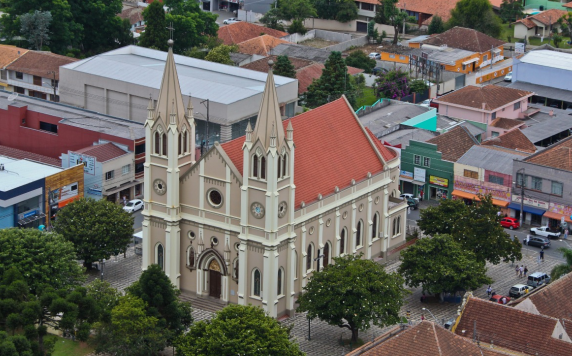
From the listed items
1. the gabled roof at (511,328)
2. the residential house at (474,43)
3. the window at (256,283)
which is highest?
the residential house at (474,43)

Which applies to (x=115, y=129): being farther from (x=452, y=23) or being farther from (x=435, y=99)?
(x=452, y=23)

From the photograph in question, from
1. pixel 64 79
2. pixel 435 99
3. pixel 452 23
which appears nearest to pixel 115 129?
pixel 64 79

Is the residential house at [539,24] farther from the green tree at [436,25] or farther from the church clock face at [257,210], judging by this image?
the church clock face at [257,210]

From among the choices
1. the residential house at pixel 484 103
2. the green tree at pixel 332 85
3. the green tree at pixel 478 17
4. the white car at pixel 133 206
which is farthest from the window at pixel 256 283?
the green tree at pixel 478 17

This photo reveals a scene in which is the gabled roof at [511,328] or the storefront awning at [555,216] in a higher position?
the gabled roof at [511,328]

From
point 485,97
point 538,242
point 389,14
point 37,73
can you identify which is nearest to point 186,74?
point 37,73

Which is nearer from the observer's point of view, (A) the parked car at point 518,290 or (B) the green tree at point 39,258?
(B) the green tree at point 39,258

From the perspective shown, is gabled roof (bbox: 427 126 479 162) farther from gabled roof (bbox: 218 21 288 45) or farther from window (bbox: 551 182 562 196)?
gabled roof (bbox: 218 21 288 45)
